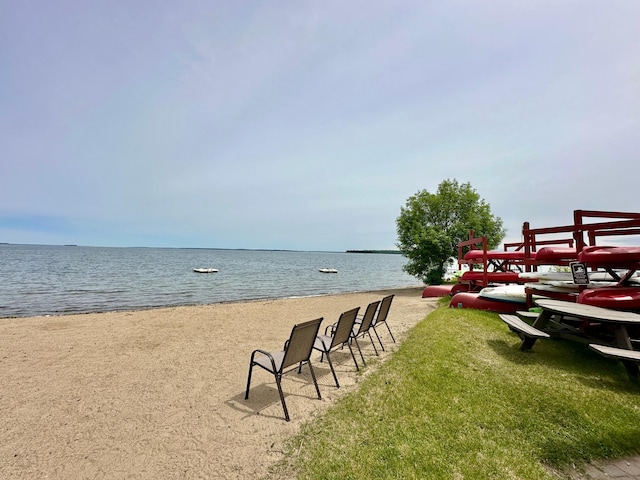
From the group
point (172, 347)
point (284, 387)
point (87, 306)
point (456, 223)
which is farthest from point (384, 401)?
point (456, 223)

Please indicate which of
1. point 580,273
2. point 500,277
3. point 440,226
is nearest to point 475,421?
point 580,273

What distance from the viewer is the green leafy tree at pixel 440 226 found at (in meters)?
23.5

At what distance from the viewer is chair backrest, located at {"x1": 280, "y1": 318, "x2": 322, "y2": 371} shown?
13.1ft

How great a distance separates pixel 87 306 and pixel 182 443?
55.9 ft

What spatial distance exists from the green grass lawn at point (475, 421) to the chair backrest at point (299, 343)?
763 mm

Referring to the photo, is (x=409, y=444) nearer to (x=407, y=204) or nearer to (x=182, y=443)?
(x=182, y=443)

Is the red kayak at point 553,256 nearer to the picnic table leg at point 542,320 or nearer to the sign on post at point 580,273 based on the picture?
the sign on post at point 580,273

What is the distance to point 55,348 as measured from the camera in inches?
301

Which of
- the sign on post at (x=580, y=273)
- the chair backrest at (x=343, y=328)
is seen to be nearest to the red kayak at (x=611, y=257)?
the sign on post at (x=580, y=273)

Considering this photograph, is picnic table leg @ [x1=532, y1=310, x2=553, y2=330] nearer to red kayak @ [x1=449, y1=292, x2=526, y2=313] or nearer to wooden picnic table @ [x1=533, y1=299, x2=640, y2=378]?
wooden picnic table @ [x1=533, y1=299, x2=640, y2=378]

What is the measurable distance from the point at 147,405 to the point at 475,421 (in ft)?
13.9

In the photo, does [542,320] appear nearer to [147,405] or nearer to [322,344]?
[322,344]

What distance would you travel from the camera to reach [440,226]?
81.9 ft

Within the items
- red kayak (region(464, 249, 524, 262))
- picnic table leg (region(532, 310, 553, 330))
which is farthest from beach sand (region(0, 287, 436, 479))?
red kayak (region(464, 249, 524, 262))
